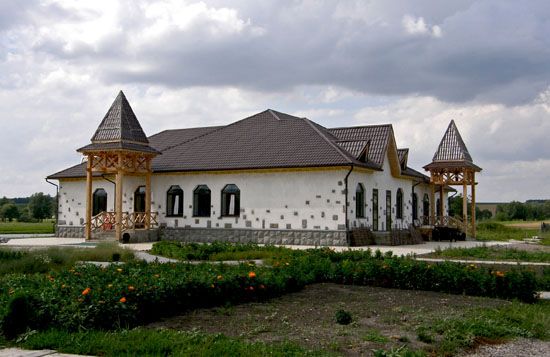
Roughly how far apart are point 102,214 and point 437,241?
17.9 m

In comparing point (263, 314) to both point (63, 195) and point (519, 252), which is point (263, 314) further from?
point (63, 195)

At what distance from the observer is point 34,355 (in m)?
6.39

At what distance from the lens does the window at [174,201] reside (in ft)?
102

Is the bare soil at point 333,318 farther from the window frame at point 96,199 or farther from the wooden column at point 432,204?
the wooden column at point 432,204

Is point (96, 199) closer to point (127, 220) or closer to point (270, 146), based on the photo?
point (127, 220)

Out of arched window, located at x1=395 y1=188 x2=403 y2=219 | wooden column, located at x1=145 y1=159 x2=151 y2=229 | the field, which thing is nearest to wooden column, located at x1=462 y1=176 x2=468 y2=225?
arched window, located at x1=395 y1=188 x2=403 y2=219

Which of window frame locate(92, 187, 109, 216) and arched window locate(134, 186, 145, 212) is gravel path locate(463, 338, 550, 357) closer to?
arched window locate(134, 186, 145, 212)

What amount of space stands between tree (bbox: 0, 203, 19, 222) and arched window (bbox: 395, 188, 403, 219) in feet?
190

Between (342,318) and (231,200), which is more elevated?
(231,200)

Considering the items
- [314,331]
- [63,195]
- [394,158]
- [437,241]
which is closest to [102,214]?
[63,195]

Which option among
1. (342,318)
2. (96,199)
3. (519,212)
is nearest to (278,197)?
(96,199)

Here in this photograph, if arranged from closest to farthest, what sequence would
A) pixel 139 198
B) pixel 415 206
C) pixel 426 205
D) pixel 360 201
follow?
pixel 360 201 → pixel 139 198 → pixel 415 206 → pixel 426 205

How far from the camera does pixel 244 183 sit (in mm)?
29078

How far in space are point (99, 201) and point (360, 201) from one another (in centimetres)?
1477
